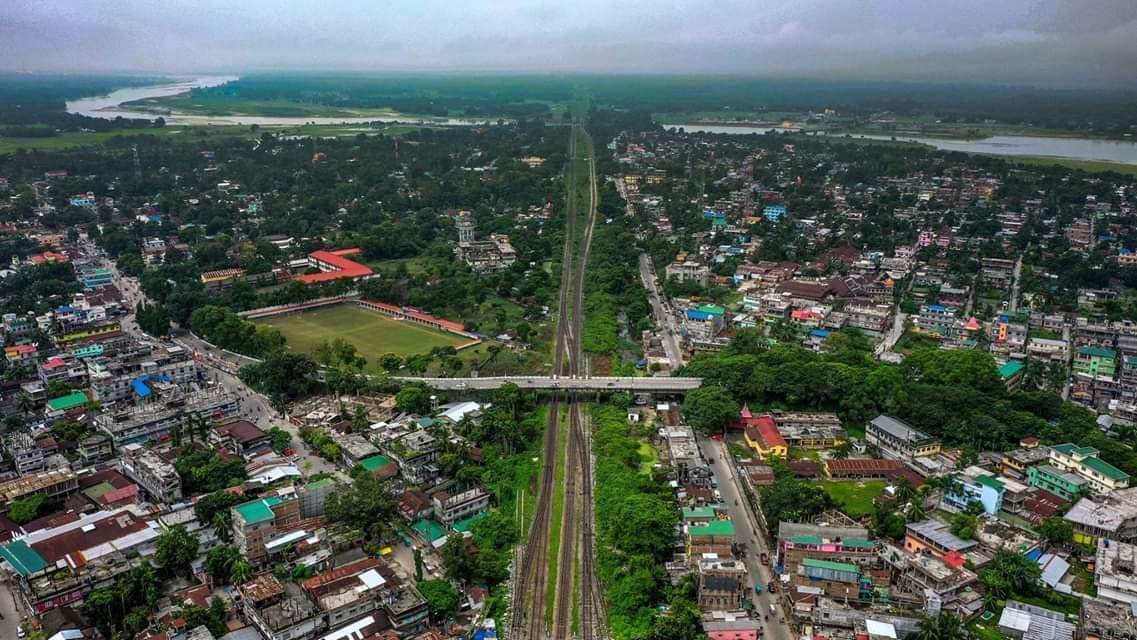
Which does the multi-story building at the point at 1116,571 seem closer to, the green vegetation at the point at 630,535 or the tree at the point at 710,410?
the green vegetation at the point at 630,535

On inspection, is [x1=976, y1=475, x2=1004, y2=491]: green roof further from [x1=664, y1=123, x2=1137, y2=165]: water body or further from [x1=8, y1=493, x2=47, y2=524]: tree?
[x1=664, y1=123, x2=1137, y2=165]: water body

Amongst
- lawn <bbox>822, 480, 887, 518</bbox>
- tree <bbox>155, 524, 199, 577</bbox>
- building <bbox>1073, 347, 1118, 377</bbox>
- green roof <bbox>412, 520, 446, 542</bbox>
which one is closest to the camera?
tree <bbox>155, 524, 199, 577</bbox>

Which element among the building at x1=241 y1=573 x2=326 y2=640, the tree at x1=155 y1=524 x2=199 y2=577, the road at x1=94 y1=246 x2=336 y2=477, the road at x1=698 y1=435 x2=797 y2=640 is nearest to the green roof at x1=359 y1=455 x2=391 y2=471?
the road at x1=94 y1=246 x2=336 y2=477

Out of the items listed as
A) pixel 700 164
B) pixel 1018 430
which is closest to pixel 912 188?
pixel 700 164

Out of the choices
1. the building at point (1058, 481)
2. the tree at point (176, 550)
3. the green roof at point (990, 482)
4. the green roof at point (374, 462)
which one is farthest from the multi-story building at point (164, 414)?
the building at point (1058, 481)

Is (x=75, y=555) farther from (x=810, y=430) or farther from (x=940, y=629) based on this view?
(x=810, y=430)

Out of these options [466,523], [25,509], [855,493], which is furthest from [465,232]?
[855,493]
